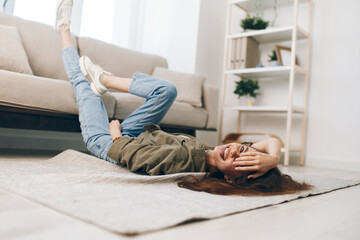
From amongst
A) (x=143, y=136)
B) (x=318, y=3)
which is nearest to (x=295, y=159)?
(x=318, y=3)

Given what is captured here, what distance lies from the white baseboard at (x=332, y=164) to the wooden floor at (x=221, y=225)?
216 centimetres

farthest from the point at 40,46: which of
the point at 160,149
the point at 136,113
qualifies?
the point at 160,149

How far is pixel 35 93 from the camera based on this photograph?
1.74m

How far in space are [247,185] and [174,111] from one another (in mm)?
1319

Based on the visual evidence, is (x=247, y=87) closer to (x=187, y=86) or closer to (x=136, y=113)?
(x=187, y=86)

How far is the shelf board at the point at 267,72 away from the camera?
3.04m

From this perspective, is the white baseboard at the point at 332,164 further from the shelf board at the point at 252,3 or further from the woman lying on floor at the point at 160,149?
the woman lying on floor at the point at 160,149

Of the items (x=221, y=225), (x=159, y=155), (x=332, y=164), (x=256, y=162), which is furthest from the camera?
(x=332, y=164)

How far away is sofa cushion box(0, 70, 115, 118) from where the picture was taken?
5.46ft

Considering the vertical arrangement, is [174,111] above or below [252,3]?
below

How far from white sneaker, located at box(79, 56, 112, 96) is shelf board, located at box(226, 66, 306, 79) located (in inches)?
69.4

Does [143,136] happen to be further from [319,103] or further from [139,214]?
[319,103]

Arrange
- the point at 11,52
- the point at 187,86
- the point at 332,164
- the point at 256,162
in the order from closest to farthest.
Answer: the point at 256,162 < the point at 11,52 < the point at 187,86 < the point at 332,164

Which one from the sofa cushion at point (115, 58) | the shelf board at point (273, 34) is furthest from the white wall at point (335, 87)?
the sofa cushion at point (115, 58)
